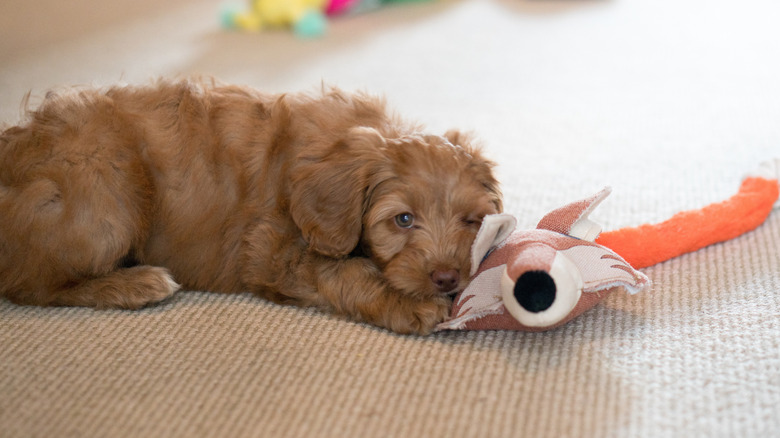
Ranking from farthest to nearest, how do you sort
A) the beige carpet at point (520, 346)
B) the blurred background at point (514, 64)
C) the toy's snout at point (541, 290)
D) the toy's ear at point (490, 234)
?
1. the blurred background at point (514, 64)
2. the toy's ear at point (490, 234)
3. the toy's snout at point (541, 290)
4. the beige carpet at point (520, 346)

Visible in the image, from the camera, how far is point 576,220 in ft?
7.66

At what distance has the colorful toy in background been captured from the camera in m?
6.06

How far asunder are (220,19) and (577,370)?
531 centimetres

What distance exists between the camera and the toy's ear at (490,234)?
7.13 feet

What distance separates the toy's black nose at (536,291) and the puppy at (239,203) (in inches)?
11.3

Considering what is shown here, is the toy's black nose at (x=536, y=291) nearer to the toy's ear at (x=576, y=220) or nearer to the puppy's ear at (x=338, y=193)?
the toy's ear at (x=576, y=220)

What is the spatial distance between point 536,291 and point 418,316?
40cm

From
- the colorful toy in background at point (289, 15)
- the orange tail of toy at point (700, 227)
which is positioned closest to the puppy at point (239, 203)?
the orange tail of toy at point (700, 227)

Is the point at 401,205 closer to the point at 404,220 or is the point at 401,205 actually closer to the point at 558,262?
the point at 404,220

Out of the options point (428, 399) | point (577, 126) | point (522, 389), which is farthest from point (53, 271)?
point (577, 126)

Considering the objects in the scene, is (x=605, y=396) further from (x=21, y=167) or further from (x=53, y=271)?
(x=21, y=167)

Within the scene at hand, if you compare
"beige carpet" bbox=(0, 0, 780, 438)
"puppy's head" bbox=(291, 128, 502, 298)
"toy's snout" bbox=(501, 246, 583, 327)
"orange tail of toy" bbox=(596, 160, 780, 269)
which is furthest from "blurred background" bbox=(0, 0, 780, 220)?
"toy's snout" bbox=(501, 246, 583, 327)

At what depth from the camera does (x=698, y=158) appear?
370cm

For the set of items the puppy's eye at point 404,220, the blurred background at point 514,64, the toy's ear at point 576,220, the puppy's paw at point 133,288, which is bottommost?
the blurred background at point 514,64
